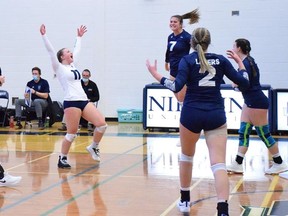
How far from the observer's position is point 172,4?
16781mm

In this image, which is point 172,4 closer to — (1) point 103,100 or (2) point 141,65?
(2) point 141,65

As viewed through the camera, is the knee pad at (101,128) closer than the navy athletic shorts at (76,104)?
No

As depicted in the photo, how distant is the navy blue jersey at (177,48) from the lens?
906 centimetres

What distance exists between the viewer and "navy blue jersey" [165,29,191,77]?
9062mm

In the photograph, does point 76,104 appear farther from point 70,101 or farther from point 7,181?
point 7,181

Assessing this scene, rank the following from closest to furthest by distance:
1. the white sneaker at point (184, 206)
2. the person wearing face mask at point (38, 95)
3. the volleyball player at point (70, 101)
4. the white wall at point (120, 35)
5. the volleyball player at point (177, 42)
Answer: the white sneaker at point (184, 206) → the volleyball player at point (70, 101) → the volleyball player at point (177, 42) → the person wearing face mask at point (38, 95) → the white wall at point (120, 35)

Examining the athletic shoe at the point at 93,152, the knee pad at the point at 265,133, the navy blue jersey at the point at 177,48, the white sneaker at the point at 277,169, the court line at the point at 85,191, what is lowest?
the court line at the point at 85,191

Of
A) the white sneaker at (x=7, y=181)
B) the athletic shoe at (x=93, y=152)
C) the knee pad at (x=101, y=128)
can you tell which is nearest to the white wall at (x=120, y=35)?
the athletic shoe at (x=93, y=152)

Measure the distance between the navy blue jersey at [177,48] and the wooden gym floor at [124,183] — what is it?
1.61 m

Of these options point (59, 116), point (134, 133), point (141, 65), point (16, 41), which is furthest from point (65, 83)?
point (16, 41)

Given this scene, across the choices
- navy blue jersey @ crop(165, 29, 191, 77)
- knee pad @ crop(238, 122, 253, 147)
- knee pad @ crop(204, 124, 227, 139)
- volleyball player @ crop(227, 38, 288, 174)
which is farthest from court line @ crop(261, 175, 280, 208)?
navy blue jersey @ crop(165, 29, 191, 77)

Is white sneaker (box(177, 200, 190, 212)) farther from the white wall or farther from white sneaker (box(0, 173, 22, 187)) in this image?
the white wall

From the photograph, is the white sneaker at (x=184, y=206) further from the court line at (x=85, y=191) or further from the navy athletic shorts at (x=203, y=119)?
the court line at (x=85, y=191)

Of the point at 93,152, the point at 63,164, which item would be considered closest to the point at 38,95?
the point at 93,152
